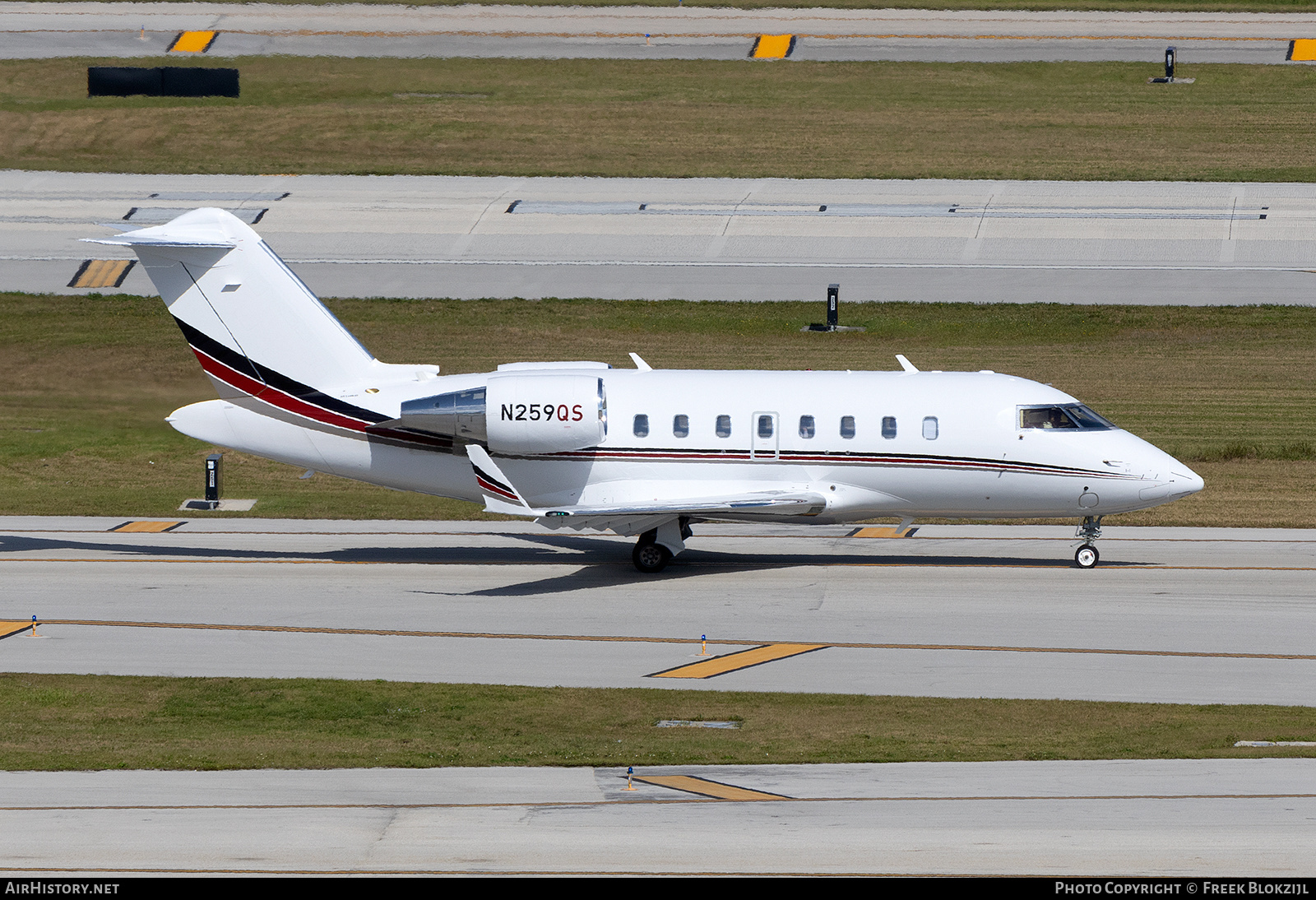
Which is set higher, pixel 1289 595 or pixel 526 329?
pixel 526 329

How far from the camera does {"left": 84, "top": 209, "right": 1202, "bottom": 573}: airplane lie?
2992 cm

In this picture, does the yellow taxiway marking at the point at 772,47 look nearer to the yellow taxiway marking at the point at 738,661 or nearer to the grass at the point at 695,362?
the grass at the point at 695,362

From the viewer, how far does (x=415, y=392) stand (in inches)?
1206

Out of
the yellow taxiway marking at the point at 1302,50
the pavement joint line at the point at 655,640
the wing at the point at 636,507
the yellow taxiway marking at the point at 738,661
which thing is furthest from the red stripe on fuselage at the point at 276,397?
the yellow taxiway marking at the point at 1302,50

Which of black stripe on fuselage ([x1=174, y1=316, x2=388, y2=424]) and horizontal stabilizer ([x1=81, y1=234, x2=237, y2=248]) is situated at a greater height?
horizontal stabilizer ([x1=81, y1=234, x2=237, y2=248])

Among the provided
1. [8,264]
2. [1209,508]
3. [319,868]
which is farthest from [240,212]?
[319,868]

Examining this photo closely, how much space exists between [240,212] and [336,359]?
28.6 meters

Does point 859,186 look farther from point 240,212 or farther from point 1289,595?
point 1289,595

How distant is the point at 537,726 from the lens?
71.3ft

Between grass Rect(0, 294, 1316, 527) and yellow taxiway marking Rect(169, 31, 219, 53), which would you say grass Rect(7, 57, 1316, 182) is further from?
grass Rect(0, 294, 1316, 527)

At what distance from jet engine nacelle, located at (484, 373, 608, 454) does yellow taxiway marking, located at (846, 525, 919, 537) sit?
7.10m

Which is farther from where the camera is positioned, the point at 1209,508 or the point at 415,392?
the point at 1209,508

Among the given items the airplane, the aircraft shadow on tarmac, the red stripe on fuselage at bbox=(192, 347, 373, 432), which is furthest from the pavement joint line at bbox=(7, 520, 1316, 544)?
the red stripe on fuselage at bbox=(192, 347, 373, 432)

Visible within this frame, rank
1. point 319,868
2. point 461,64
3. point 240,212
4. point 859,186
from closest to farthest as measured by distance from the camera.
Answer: point 319,868
point 240,212
point 859,186
point 461,64
